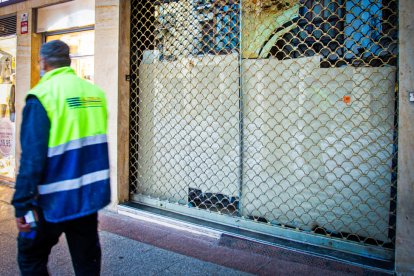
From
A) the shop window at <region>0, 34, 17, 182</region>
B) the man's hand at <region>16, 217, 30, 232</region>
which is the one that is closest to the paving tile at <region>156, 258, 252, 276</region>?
the man's hand at <region>16, 217, 30, 232</region>

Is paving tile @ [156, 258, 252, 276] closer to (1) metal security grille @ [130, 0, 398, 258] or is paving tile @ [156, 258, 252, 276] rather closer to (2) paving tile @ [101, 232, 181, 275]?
(2) paving tile @ [101, 232, 181, 275]

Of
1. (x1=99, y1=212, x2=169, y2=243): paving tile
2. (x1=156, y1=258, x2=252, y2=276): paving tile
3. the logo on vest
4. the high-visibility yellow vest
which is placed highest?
the logo on vest

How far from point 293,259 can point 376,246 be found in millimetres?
802

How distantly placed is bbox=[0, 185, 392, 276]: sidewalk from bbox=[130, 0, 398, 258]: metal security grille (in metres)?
0.34

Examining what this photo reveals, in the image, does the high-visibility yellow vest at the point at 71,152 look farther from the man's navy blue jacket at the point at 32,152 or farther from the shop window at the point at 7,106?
the shop window at the point at 7,106

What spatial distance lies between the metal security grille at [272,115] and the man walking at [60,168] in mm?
2299

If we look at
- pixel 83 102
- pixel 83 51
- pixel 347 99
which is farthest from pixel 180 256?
pixel 83 51

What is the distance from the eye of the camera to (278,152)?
427 cm

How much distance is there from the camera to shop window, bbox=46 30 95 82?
19.7 feet

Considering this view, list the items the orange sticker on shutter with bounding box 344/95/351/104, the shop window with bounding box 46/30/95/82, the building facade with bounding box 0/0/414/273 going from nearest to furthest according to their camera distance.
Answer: the building facade with bounding box 0/0/414/273, the orange sticker on shutter with bounding box 344/95/351/104, the shop window with bounding box 46/30/95/82

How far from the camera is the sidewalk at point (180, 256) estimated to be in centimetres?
353

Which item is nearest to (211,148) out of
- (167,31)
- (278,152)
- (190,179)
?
(190,179)

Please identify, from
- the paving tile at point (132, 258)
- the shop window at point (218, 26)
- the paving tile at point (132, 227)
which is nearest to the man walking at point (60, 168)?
the paving tile at point (132, 258)

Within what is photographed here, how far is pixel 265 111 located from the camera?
4332 millimetres
